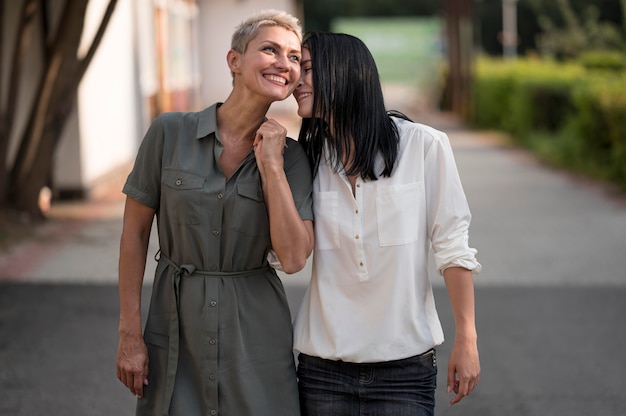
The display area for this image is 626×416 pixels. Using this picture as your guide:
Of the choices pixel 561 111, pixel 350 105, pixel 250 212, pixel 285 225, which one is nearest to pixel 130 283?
pixel 250 212

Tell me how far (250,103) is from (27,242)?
7.11m

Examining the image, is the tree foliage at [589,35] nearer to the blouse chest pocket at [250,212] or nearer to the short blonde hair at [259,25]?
the short blonde hair at [259,25]

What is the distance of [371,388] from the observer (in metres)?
2.88

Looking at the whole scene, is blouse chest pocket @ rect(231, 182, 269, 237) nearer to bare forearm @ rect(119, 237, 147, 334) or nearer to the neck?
the neck

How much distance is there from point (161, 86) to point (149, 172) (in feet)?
57.6

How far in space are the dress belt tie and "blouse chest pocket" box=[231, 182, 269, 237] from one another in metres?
0.12

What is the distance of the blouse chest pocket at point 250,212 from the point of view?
2.86 meters

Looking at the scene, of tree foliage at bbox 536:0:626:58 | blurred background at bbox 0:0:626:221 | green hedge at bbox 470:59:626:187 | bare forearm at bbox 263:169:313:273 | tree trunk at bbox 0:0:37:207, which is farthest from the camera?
tree foliage at bbox 536:0:626:58

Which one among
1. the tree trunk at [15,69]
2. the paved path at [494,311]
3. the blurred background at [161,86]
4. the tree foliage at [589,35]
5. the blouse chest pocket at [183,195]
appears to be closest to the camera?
the blouse chest pocket at [183,195]

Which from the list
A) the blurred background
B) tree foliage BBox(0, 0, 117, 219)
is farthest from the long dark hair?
tree foliage BBox(0, 0, 117, 219)

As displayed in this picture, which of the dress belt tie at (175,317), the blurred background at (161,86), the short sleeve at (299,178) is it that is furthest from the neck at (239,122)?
the blurred background at (161,86)

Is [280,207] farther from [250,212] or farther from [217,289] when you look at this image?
[217,289]

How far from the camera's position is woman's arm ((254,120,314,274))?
2771 millimetres

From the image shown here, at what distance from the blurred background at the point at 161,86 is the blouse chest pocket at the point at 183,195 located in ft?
4.71
